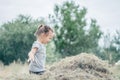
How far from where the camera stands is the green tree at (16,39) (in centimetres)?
3222

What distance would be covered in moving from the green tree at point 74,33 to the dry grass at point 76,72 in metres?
25.6

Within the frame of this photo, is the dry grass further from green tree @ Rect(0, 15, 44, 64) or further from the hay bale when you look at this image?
green tree @ Rect(0, 15, 44, 64)

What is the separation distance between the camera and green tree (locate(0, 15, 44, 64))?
106 ft

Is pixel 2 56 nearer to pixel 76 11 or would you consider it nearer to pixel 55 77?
pixel 76 11

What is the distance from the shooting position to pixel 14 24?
36.2 metres

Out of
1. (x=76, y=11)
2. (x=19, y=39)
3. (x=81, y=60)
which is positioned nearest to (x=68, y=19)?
(x=76, y=11)

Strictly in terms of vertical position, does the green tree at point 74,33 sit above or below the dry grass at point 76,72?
above

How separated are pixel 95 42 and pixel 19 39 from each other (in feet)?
21.1

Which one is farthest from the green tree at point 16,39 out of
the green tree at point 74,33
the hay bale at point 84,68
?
the hay bale at point 84,68

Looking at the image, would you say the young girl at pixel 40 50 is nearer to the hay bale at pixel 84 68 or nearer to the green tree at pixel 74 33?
the hay bale at pixel 84 68

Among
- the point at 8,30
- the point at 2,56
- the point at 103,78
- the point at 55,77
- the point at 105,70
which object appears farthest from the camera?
the point at 8,30

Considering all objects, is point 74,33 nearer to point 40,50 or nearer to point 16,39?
point 16,39

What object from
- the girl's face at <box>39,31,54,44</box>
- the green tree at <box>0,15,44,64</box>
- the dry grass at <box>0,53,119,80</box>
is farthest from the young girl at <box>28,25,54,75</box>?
the green tree at <box>0,15,44,64</box>

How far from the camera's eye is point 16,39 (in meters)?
33.7
